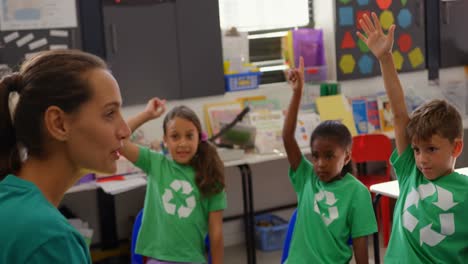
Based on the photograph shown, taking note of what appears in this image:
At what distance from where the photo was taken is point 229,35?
4.47 metres

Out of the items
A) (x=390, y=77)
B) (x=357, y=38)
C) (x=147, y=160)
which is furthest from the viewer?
(x=357, y=38)

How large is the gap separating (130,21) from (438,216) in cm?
255

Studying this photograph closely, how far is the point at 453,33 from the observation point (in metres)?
5.16

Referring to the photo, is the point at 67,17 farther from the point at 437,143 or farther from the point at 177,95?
the point at 437,143

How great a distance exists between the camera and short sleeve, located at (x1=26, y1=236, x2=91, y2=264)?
3.34 feet

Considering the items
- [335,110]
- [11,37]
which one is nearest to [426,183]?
[335,110]

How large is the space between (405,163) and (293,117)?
523 millimetres

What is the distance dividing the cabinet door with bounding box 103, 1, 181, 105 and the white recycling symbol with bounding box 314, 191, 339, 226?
197cm

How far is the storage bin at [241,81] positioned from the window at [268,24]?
27 centimetres

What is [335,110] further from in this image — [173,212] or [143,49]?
[173,212]

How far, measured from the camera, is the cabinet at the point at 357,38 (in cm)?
476

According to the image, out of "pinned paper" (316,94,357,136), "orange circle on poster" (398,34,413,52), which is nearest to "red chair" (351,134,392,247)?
"pinned paper" (316,94,357,136)

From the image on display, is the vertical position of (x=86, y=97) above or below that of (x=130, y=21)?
below

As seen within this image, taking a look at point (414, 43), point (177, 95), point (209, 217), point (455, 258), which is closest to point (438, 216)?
point (455, 258)
